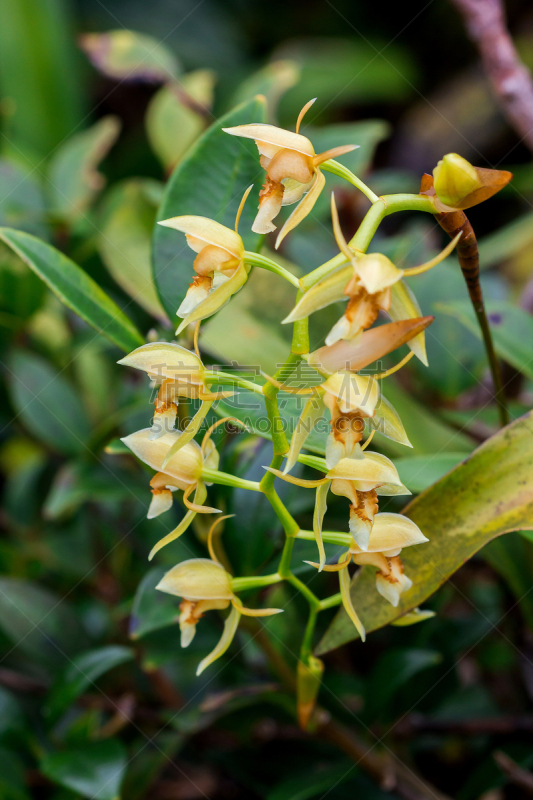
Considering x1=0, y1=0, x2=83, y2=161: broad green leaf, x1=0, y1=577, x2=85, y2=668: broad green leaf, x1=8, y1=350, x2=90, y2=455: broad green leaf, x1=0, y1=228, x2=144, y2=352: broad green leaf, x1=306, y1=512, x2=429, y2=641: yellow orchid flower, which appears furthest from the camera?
x1=0, y1=0, x2=83, y2=161: broad green leaf

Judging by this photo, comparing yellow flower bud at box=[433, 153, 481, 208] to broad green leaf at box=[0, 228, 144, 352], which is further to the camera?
broad green leaf at box=[0, 228, 144, 352]

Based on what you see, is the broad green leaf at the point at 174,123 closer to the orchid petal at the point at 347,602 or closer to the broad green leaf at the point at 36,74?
the broad green leaf at the point at 36,74

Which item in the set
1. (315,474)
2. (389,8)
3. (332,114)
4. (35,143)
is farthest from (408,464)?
(389,8)

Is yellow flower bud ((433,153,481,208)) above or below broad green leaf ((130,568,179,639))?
above

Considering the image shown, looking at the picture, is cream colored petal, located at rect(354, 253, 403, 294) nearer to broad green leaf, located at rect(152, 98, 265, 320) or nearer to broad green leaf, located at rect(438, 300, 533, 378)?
broad green leaf, located at rect(152, 98, 265, 320)

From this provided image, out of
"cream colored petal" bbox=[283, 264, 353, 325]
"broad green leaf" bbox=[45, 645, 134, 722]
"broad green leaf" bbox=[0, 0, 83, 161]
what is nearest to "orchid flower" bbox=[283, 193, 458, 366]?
"cream colored petal" bbox=[283, 264, 353, 325]

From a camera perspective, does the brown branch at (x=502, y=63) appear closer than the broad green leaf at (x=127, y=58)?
Yes

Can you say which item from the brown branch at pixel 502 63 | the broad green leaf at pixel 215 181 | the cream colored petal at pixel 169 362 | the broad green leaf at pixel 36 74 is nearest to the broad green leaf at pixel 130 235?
the broad green leaf at pixel 215 181
